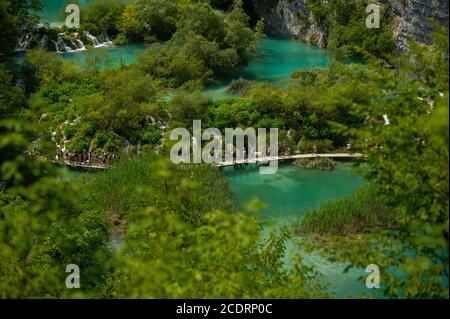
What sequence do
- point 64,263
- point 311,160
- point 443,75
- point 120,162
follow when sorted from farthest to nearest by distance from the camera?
point 311,160, point 120,162, point 64,263, point 443,75

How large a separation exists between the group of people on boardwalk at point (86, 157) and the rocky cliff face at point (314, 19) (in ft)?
51.3

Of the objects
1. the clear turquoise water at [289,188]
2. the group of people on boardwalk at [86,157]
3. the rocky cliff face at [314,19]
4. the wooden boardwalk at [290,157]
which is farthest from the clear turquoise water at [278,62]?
the group of people on boardwalk at [86,157]

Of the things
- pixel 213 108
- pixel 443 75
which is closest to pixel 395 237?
pixel 443 75

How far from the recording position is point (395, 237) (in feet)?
25.6

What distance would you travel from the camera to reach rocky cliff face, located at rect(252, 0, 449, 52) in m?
32.4

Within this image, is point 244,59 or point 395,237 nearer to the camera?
point 395,237

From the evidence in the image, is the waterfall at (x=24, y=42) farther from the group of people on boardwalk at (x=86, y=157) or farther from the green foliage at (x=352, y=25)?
the green foliage at (x=352, y=25)

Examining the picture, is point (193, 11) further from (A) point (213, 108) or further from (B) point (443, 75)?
(B) point (443, 75)

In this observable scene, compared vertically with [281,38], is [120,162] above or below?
below

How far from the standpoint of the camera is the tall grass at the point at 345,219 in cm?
1950

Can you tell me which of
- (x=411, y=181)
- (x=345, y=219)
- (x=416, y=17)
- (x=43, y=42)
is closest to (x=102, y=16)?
(x=43, y=42)

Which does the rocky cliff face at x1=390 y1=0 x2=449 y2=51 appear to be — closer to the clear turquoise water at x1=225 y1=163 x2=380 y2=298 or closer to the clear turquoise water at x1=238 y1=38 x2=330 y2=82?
the clear turquoise water at x1=238 y1=38 x2=330 y2=82

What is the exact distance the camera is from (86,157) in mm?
25312
